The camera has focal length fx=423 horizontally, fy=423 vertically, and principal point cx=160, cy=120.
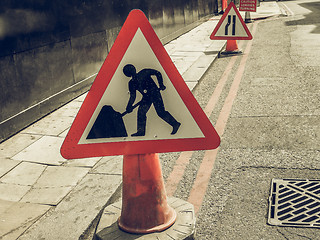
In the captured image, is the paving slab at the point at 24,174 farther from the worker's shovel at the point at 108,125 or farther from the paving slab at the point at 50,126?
the worker's shovel at the point at 108,125

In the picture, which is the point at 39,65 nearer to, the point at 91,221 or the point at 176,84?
the point at 91,221

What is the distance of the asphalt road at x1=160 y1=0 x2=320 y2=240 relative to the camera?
3283mm

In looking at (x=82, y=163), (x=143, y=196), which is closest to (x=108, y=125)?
(x=143, y=196)

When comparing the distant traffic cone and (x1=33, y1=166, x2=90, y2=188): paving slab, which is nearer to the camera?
(x1=33, y1=166, x2=90, y2=188): paving slab

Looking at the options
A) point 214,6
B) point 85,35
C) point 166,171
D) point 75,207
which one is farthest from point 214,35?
point 214,6

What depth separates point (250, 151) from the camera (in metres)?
4.53

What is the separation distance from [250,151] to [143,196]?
207 cm

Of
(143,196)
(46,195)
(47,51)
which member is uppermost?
(47,51)

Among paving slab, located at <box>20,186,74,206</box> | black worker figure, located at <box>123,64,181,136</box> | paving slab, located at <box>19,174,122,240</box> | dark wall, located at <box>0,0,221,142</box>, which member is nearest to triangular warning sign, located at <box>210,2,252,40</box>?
dark wall, located at <box>0,0,221,142</box>

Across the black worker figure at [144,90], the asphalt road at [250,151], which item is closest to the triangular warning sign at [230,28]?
the asphalt road at [250,151]

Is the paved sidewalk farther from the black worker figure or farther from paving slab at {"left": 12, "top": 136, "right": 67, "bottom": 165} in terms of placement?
the black worker figure

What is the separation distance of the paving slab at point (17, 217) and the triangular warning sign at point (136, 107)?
1.02 metres

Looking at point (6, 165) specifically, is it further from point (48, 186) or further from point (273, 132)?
point (273, 132)

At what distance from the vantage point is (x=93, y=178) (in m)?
3.92
